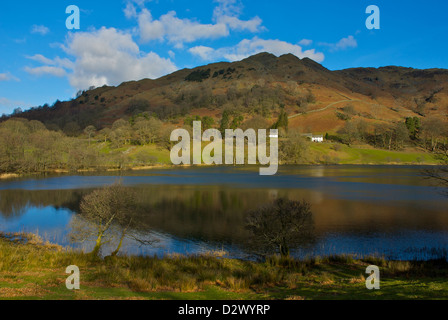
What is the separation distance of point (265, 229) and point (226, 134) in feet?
392

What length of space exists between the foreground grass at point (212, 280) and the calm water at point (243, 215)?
17.9 ft

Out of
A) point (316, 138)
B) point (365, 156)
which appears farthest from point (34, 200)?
point (316, 138)

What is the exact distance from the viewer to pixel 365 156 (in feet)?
417

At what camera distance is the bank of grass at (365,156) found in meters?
122

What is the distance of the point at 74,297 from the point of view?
9.73m

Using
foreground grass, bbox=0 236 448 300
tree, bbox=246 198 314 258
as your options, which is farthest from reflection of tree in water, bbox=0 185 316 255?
foreground grass, bbox=0 236 448 300

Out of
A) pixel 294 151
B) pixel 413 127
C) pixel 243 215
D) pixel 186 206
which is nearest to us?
pixel 243 215

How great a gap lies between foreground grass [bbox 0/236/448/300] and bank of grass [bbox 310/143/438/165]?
11044 centimetres

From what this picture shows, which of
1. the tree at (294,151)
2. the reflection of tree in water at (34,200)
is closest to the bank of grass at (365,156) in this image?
the tree at (294,151)

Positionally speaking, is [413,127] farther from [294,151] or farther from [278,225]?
[278,225]

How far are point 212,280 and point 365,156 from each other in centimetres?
12856
